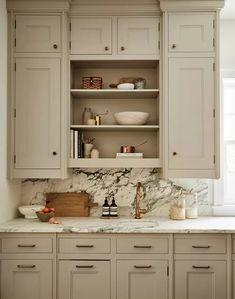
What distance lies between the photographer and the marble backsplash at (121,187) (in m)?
3.93

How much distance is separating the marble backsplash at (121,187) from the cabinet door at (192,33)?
115 cm

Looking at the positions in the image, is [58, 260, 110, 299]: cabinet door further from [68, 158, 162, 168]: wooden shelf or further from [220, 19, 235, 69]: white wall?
[220, 19, 235, 69]: white wall

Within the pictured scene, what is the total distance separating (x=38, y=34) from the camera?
3572 mm

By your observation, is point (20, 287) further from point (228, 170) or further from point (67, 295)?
point (228, 170)

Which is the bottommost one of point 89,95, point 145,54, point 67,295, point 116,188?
point 67,295

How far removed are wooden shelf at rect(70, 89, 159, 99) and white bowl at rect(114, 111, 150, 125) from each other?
0.58 ft

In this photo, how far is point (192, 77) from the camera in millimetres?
3541

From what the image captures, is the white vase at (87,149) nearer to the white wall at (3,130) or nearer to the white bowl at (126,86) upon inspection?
the white bowl at (126,86)

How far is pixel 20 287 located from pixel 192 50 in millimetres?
2352

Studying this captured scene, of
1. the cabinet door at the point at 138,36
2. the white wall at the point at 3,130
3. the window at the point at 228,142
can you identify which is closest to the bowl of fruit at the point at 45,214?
the white wall at the point at 3,130


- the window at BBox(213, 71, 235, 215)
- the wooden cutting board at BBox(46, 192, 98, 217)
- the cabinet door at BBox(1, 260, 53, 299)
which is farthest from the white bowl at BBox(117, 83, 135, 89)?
the cabinet door at BBox(1, 260, 53, 299)

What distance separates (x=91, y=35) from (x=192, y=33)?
33.5 inches

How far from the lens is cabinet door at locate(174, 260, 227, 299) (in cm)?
320

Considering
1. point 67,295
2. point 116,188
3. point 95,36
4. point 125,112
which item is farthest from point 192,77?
point 67,295
